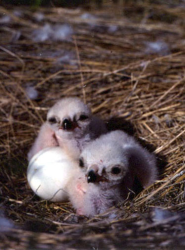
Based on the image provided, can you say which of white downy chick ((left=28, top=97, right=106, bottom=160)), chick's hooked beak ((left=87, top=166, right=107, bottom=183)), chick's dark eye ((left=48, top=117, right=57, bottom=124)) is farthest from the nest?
chick's dark eye ((left=48, top=117, right=57, bottom=124))

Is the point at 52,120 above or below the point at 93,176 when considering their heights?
above

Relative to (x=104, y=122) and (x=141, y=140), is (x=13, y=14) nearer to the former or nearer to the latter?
(x=104, y=122)

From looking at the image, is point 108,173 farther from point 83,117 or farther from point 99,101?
point 99,101

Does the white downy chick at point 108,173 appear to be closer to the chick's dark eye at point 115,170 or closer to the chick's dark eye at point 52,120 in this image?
the chick's dark eye at point 115,170

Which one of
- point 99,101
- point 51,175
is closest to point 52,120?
point 51,175

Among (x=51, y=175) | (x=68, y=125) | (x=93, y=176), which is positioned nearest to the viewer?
(x=93, y=176)

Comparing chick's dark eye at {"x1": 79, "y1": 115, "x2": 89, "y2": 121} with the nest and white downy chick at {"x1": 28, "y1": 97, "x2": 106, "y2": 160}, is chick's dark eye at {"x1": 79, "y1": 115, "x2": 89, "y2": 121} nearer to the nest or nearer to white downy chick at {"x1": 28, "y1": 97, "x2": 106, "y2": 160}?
white downy chick at {"x1": 28, "y1": 97, "x2": 106, "y2": 160}
